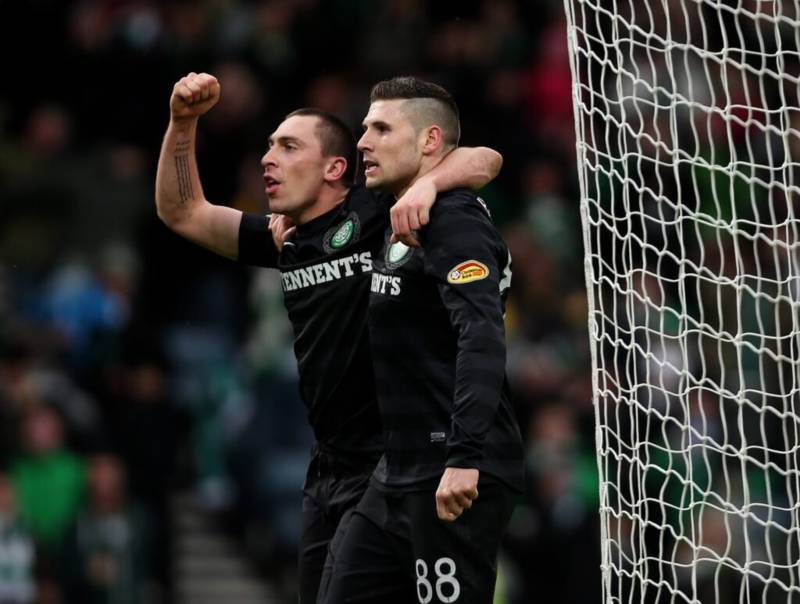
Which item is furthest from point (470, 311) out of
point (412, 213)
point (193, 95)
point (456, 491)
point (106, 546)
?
point (106, 546)

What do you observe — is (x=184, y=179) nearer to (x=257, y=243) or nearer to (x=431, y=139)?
(x=257, y=243)

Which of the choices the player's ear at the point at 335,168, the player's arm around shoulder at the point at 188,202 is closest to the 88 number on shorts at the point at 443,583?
the player's ear at the point at 335,168

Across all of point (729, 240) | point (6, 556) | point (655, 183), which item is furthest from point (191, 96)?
point (729, 240)

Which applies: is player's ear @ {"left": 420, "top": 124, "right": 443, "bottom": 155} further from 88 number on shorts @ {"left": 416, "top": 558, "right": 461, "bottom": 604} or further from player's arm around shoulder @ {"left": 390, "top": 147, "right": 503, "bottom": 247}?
88 number on shorts @ {"left": 416, "top": 558, "right": 461, "bottom": 604}

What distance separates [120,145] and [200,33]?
1.39 m

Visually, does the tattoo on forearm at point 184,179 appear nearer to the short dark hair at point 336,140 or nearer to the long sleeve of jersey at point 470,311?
the short dark hair at point 336,140

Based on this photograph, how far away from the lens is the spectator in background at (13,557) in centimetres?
1145

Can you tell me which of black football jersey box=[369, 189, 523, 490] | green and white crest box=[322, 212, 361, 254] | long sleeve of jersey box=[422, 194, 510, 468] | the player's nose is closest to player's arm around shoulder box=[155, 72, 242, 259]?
green and white crest box=[322, 212, 361, 254]

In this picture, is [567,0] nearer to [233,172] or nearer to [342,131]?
[342,131]

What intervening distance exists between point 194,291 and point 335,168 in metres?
7.42

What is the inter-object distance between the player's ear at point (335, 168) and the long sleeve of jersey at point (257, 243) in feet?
1.35

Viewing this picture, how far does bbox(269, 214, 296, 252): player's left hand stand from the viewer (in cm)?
694

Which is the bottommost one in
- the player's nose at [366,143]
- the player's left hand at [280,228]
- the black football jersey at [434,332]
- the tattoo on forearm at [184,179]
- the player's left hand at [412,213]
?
the black football jersey at [434,332]

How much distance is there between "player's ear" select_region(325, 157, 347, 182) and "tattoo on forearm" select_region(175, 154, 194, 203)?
2.20 ft
